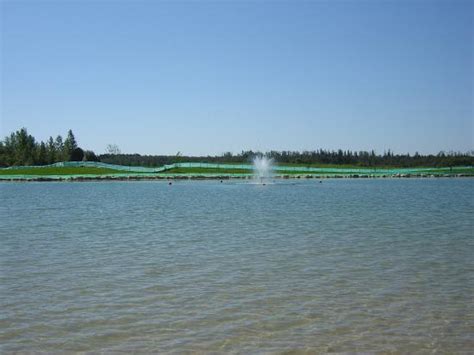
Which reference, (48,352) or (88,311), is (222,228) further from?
(48,352)

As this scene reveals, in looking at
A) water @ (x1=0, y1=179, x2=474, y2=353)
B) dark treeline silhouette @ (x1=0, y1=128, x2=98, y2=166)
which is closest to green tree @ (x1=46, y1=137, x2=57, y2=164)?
dark treeline silhouette @ (x1=0, y1=128, x2=98, y2=166)

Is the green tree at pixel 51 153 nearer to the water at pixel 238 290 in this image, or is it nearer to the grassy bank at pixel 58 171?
the grassy bank at pixel 58 171

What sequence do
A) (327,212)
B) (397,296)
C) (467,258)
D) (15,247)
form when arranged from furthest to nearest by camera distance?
1. (327,212)
2. (15,247)
3. (467,258)
4. (397,296)

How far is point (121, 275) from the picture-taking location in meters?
14.6

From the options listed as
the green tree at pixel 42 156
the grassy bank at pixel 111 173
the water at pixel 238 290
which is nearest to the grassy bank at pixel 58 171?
the grassy bank at pixel 111 173

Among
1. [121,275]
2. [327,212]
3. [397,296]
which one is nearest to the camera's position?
[397,296]

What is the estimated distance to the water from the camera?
30.8 ft

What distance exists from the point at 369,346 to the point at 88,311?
563 cm

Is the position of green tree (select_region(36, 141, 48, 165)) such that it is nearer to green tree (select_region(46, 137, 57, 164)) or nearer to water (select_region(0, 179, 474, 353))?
green tree (select_region(46, 137, 57, 164))

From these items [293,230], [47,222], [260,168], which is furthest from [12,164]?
[293,230]

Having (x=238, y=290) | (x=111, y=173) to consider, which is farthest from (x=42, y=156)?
(x=238, y=290)

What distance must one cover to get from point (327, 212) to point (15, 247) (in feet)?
67.8

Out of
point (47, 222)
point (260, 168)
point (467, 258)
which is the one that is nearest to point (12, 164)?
point (260, 168)

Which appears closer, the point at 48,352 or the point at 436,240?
the point at 48,352
